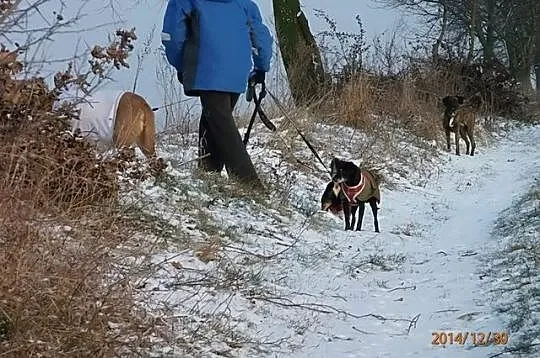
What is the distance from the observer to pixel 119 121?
6.25 meters

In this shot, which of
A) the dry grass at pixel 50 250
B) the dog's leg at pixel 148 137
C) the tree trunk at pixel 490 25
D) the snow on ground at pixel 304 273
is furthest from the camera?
the tree trunk at pixel 490 25

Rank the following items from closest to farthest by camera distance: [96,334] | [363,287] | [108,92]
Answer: [96,334]
[363,287]
[108,92]

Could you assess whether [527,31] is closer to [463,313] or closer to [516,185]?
[516,185]

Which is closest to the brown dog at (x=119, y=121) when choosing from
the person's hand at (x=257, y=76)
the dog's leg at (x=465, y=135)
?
the person's hand at (x=257, y=76)

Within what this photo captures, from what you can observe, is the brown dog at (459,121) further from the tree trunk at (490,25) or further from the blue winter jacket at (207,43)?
the tree trunk at (490,25)

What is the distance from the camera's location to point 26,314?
9.89 feet

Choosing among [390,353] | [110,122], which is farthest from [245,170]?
[390,353]

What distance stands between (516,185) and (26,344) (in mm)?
8638

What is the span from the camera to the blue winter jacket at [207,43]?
6711 mm

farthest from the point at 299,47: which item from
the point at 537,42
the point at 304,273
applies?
the point at 537,42

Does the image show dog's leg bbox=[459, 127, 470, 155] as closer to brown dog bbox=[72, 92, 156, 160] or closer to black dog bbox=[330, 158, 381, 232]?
black dog bbox=[330, 158, 381, 232]

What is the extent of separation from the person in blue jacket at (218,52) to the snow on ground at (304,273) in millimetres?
483
